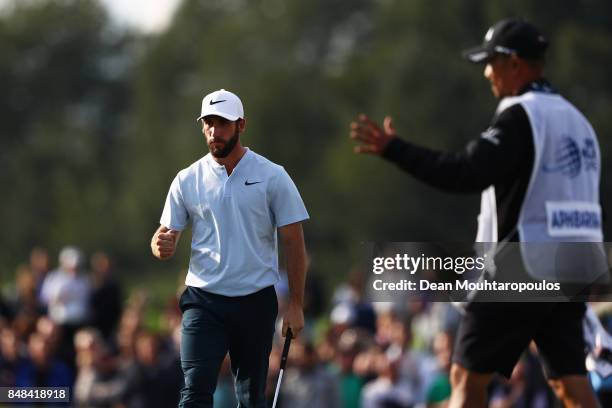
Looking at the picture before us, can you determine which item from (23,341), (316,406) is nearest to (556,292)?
(316,406)

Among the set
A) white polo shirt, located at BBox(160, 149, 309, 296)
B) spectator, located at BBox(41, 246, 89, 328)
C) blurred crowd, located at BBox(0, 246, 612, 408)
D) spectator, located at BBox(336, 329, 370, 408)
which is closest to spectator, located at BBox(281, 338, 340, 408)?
blurred crowd, located at BBox(0, 246, 612, 408)

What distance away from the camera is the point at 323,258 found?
1714 inches

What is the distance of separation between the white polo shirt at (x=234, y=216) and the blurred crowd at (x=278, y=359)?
4.66m

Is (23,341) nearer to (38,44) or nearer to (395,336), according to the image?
(395,336)

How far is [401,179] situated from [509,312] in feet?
103

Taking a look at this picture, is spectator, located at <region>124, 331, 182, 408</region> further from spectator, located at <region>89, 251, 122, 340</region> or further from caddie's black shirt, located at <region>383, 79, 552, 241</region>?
caddie's black shirt, located at <region>383, 79, 552, 241</region>

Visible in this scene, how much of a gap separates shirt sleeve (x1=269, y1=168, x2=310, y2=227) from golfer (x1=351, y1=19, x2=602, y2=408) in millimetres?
592

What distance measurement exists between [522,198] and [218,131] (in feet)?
5.20

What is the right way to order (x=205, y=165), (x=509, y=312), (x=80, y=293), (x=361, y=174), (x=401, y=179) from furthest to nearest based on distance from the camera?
(x=361, y=174) < (x=401, y=179) < (x=80, y=293) < (x=205, y=165) < (x=509, y=312)

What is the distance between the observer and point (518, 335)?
6.58m

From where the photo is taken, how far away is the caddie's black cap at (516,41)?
6.78 metres

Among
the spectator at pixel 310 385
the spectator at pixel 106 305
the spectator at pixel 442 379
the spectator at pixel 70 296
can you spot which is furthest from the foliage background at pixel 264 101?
the spectator at pixel 442 379

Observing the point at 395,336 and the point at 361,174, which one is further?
the point at 361,174

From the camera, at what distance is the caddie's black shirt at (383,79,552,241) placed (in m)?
6.43
